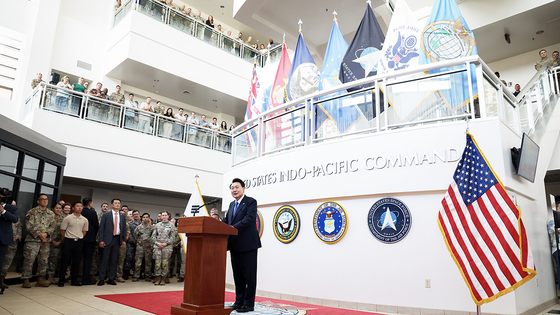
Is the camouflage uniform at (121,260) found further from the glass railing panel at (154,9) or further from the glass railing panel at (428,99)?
the glass railing panel at (154,9)

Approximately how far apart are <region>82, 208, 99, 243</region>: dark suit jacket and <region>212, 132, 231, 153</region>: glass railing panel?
6178 mm

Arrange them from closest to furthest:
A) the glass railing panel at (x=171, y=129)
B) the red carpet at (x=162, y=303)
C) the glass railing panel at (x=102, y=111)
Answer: the red carpet at (x=162, y=303) → the glass railing panel at (x=102, y=111) → the glass railing panel at (x=171, y=129)

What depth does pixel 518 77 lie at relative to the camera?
1240 cm

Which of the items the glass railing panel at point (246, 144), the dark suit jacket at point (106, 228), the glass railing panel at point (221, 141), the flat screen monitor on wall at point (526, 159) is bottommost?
the dark suit jacket at point (106, 228)

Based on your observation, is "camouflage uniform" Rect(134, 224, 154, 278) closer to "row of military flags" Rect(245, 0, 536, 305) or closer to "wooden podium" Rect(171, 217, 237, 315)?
"row of military flags" Rect(245, 0, 536, 305)

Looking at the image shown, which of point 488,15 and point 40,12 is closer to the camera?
point 488,15

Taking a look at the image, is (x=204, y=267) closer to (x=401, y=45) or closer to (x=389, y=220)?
(x=389, y=220)

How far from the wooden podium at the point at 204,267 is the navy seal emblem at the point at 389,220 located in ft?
7.68

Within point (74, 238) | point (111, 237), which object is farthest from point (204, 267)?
point (111, 237)

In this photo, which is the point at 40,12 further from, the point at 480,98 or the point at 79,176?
the point at 480,98

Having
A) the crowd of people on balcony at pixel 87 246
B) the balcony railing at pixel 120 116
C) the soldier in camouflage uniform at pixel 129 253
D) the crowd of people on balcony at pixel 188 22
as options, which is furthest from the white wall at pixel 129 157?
the crowd of people on balcony at pixel 188 22

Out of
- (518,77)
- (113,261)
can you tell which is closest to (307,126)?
(113,261)

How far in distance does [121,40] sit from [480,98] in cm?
1308

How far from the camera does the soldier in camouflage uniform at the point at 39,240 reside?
7172 millimetres
